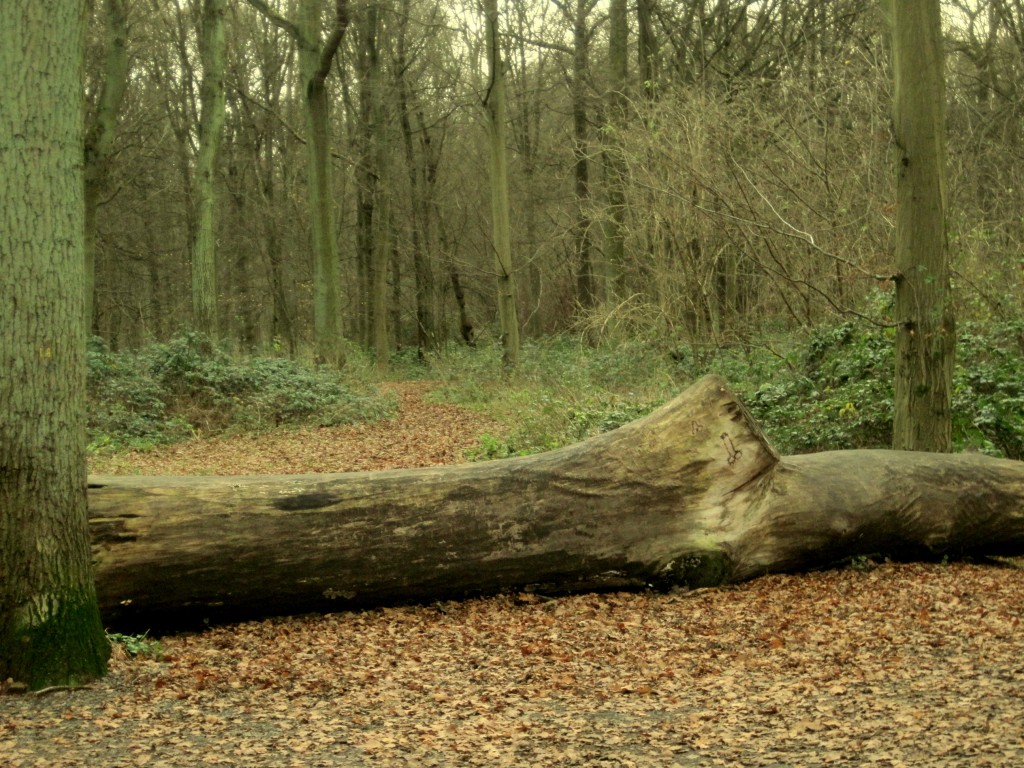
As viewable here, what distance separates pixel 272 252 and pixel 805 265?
20.4 metres

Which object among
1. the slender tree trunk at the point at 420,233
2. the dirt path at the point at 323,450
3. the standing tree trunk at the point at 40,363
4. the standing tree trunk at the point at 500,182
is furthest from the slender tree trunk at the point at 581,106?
the standing tree trunk at the point at 40,363

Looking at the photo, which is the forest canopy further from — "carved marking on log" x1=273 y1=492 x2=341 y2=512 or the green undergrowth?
"carved marking on log" x1=273 y1=492 x2=341 y2=512

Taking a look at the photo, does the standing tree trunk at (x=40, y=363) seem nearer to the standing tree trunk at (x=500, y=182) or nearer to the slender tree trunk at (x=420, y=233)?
the standing tree trunk at (x=500, y=182)

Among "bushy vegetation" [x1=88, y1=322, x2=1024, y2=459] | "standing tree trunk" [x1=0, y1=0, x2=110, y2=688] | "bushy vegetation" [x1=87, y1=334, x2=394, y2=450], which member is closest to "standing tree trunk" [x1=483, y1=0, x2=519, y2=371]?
"bushy vegetation" [x1=88, y1=322, x2=1024, y2=459]

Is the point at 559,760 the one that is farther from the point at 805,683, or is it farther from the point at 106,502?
the point at 106,502

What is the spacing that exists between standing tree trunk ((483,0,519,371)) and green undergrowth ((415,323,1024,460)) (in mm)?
4771

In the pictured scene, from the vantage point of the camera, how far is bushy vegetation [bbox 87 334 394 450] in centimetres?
1477

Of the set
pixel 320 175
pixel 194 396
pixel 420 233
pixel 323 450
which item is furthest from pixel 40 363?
pixel 420 233

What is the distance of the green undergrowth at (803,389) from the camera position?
9508 mm

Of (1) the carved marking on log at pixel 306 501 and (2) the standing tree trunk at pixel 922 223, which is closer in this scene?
(1) the carved marking on log at pixel 306 501

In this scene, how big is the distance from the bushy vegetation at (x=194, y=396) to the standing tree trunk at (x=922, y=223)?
10259 mm

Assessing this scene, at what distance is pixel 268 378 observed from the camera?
1688 centimetres

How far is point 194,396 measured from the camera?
15.9 meters

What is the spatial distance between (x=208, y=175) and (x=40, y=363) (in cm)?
1495
